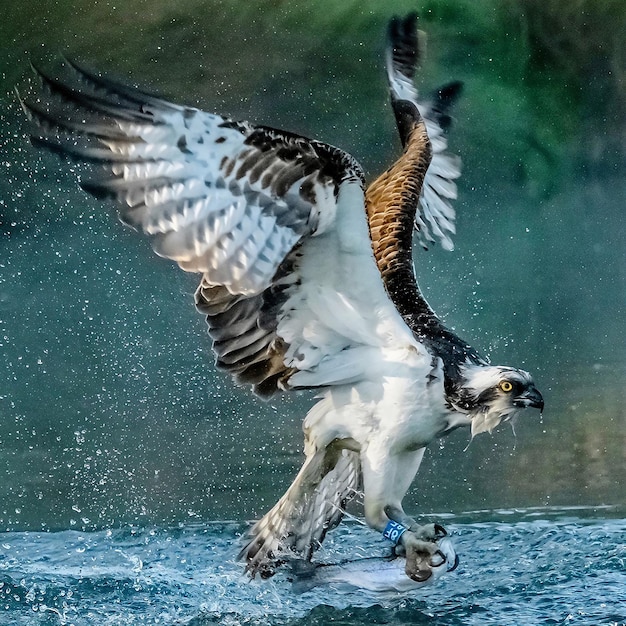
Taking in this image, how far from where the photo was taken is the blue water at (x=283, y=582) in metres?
1.87

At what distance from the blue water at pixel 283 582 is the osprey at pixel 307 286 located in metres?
0.11

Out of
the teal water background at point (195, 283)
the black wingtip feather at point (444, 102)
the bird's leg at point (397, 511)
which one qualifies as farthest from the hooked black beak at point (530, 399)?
the black wingtip feather at point (444, 102)

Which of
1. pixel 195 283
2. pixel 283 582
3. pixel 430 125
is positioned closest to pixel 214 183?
pixel 283 582

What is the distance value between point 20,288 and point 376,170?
140cm

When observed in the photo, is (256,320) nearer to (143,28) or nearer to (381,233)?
(381,233)

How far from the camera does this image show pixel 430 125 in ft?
8.74

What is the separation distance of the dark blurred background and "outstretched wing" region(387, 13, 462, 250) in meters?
0.94

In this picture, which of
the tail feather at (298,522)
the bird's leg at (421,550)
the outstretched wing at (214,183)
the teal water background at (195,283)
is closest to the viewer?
the outstretched wing at (214,183)

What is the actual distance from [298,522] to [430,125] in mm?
1136

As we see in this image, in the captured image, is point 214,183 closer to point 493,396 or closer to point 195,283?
point 493,396

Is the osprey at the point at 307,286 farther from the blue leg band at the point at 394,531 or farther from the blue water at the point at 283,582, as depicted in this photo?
the blue water at the point at 283,582

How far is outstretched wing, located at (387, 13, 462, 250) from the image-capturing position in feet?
8.36

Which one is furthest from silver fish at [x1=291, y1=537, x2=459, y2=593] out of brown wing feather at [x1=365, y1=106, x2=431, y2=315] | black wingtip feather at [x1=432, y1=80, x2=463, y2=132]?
black wingtip feather at [x1=432, y1=80, x2=463, y2=132]

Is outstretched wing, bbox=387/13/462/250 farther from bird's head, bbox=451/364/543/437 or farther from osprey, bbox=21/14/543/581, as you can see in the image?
bird's head, bbox=451/364/543/437
